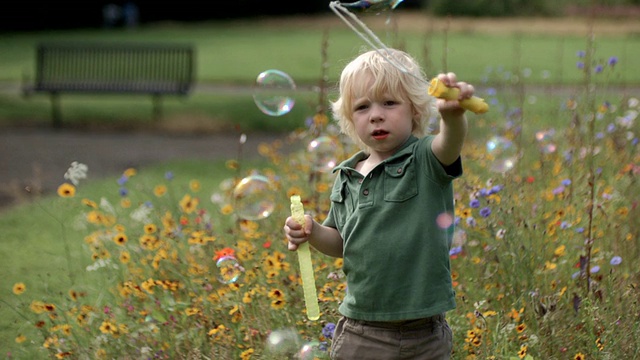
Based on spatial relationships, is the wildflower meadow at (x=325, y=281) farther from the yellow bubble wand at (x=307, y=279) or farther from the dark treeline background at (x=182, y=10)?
the dark treeline background at (x=182, y=10)

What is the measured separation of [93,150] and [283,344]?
7912 millimetres

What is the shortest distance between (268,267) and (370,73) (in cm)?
134

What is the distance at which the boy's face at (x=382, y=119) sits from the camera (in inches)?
106

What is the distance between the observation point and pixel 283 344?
3.31 m

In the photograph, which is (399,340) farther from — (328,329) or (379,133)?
(328,329)

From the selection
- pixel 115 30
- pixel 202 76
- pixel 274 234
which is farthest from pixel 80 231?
pixel 115 30

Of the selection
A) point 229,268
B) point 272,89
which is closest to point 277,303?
point 229,268

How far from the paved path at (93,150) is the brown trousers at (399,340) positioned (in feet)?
19.6

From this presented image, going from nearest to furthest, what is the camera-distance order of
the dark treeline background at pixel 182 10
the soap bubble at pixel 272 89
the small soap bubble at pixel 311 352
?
the small soap bubble at pixel 311 352, the soap bubble at pixel 272 89, the dark treeline background at pixel 182 10

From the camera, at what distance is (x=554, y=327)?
3441 mm

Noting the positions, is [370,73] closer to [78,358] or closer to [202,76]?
[78,358]

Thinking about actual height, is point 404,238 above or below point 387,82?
below

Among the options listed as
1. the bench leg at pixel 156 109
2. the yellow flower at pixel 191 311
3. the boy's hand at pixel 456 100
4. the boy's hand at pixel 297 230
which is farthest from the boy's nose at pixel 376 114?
the bench leg at pixel 156 109

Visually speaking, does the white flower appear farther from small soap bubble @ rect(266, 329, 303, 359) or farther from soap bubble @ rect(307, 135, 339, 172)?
small soap bubble @ rect(266, 329, 303, 359)
